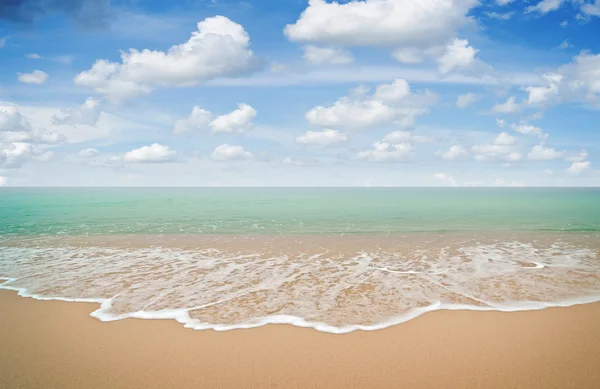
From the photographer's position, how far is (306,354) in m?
7.65

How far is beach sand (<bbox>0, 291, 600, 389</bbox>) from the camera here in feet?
21.9

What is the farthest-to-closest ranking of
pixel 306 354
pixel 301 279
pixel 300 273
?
pixel 300 273, pixel 301 279, pixel 306 354

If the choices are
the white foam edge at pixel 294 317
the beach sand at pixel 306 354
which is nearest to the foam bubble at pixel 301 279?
the white foam edge at pixel 294 317

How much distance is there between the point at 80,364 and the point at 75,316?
3.39m

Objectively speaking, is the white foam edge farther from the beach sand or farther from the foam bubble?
the beach sand

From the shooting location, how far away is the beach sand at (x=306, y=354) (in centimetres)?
668

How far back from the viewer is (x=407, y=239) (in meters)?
25.3

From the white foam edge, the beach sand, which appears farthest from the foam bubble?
the beach sand

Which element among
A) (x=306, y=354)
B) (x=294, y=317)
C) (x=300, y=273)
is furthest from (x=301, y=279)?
(x=306, y=354)

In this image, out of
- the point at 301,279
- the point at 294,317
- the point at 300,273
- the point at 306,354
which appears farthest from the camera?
the point at 300,273

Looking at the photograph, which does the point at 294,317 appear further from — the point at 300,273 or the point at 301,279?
the point at 300,273

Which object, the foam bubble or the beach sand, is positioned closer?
the beach sand

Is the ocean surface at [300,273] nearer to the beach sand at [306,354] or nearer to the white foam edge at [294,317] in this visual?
the white foam edge at [294,317]

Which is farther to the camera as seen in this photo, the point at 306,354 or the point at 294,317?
the point at 294,317
